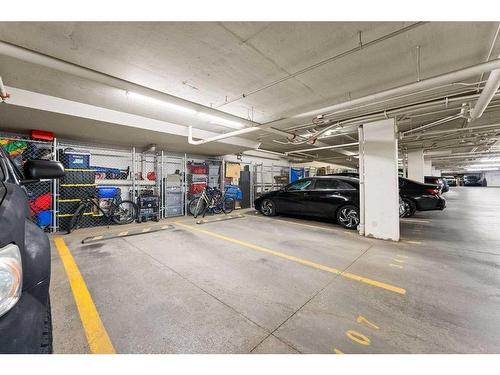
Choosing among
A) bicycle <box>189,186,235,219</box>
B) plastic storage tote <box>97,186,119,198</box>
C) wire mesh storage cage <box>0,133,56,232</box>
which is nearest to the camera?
wire mesh storage cage <box>0,133,56,232</box>

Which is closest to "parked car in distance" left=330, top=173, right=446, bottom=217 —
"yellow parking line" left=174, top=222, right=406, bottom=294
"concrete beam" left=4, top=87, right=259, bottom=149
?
"yellow parking line" left=174, top=222, right=406, bottom=294

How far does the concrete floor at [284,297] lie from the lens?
157cm

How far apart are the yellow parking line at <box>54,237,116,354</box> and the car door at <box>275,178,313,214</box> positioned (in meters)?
5.24

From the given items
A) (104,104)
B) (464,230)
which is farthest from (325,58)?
(464,230)

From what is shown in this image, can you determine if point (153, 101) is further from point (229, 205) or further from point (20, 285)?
point (229, 205)

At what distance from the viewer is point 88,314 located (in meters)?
1.89

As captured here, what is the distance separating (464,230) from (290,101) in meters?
5.20

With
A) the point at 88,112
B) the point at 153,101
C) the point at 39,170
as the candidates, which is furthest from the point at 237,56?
the point at 88,112

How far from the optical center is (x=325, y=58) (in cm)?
285

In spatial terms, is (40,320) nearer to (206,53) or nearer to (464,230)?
(206,53)

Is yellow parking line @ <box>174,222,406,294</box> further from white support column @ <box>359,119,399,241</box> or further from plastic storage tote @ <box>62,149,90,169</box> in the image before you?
plastic storage tote @ <box>62,149,90,169</box>

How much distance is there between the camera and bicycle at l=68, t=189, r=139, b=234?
5208 millimetres

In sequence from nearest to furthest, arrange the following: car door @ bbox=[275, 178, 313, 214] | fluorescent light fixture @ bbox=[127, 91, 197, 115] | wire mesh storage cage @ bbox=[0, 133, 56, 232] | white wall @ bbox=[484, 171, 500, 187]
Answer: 1. fluorescent light fixture @ bbox=[127, 91, 197, 115]
2. wire mesh storage cage @ bbox=[0, 133, 56, 232]
3. car door @ bbox=[275, 178, 313, 214]
4. white wall @ bbox=[484, 171, 500, 187]
